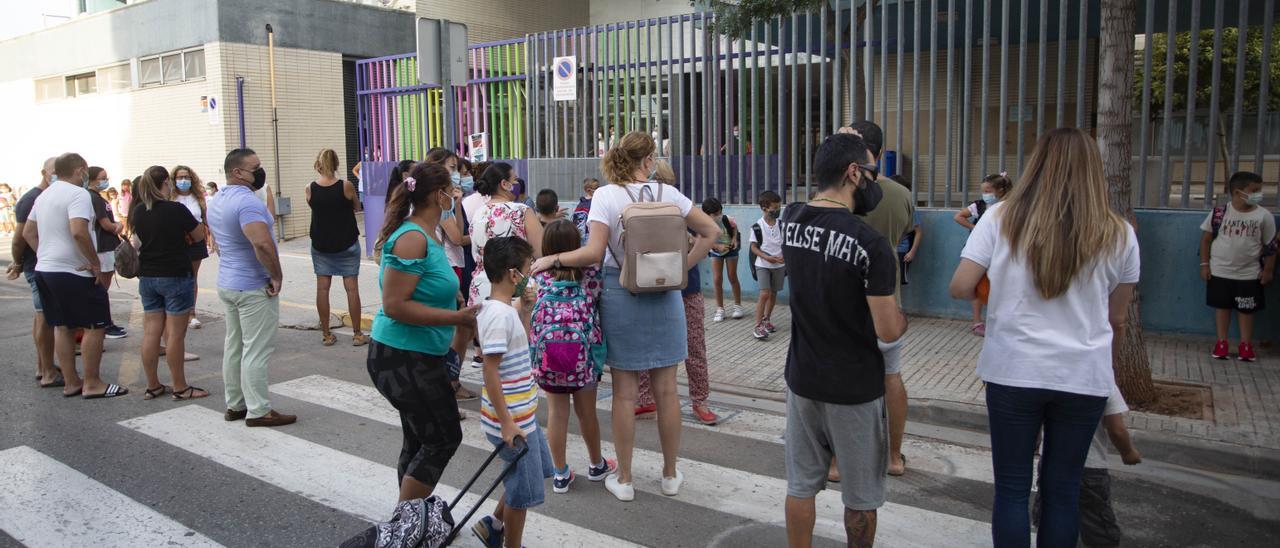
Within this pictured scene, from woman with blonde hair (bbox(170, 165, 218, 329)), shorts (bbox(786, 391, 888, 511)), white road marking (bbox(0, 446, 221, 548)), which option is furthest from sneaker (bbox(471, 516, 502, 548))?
woman with blonde hair (bbox(170, 165, 218, 329))

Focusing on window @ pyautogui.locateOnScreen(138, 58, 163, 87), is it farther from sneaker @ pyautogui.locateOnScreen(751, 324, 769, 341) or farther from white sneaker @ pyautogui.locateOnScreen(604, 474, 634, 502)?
white sneaker @ pyautogui.locateOnScreen(604, 474, 634, 502)

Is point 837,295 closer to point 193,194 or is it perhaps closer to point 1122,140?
point 1122,140

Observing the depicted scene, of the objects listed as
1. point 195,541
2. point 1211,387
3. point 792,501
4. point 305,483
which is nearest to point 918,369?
point 1211,387

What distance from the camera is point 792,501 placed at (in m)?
3.53

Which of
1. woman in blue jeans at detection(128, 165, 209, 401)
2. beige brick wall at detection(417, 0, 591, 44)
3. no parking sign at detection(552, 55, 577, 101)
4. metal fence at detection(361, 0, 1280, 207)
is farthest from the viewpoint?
beige brick wall at detection(417, 0, 591, 44)

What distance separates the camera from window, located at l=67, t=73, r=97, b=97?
69.5ft

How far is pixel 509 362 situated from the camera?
3.88 m

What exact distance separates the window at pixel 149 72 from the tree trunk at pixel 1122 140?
1859 cm

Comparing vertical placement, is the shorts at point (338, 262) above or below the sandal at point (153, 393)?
above

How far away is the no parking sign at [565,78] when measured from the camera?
1178 centimetres

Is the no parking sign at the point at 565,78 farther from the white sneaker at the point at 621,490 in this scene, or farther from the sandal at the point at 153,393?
the white sneaker at the point at 621,490

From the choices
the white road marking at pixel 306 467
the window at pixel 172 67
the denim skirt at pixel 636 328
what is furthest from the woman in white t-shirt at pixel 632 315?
the window at pixel 172 67

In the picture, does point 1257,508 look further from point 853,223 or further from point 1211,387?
point 853,223

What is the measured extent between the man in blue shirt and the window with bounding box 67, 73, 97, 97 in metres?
18.3
